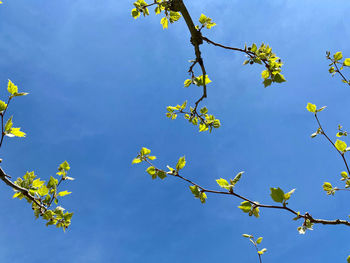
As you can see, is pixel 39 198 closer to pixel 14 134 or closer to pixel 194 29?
pixel 14 134

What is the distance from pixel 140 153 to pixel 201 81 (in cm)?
164

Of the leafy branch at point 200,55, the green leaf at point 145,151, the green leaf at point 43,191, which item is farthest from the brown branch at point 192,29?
the green leaf at point 43,191

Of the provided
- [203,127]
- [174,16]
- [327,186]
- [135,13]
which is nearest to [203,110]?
[203,127]

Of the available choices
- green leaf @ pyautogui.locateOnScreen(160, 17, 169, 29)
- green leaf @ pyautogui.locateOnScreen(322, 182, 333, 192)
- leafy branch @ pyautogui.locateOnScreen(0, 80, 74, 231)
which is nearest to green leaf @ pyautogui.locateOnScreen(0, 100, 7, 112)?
leafy branch @ pyautogui.locateOnScreen(0, 80, 74, 231)

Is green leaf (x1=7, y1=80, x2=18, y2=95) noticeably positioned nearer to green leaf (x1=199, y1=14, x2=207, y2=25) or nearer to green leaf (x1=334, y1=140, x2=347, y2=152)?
green leaf (x1=199, y1=14, x2=207, y2=25)

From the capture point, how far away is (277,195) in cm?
180

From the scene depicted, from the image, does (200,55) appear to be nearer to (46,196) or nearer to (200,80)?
(200,80)

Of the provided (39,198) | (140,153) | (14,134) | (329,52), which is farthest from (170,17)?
(39,198)

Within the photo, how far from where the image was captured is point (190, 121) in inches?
181

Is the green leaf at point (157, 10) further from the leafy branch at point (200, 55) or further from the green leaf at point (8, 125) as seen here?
the green leaf at point (8, 125)

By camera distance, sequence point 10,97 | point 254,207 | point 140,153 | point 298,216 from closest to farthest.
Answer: point 298,216 → point 254,207 → point 10,97 → point 140,153

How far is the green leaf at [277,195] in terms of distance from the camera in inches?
70.4

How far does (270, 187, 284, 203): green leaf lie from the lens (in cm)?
179

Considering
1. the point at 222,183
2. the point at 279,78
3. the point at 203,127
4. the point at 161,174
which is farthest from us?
the point at 203,127
